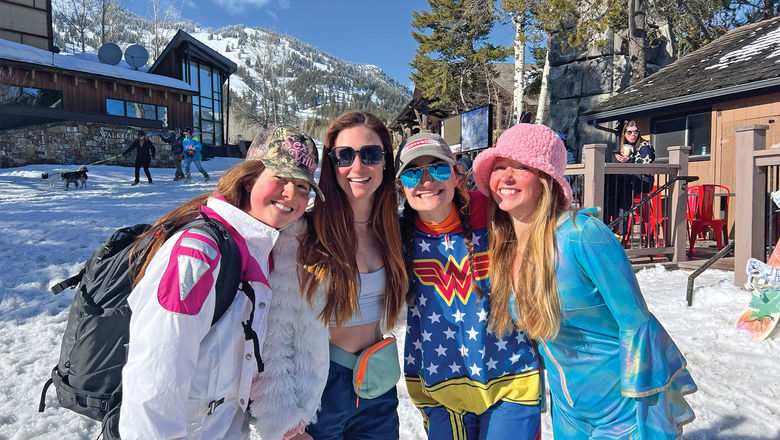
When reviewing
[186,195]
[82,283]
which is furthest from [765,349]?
[186,195]

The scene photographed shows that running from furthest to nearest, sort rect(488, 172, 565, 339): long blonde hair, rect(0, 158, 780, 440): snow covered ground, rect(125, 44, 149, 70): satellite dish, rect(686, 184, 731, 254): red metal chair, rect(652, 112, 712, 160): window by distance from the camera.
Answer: rect(125, 44, 149, 70): satellite dish → rect(652, 112, 712, 160): window → rect(686, 184, 731, 254): red metal chair → rect(0, 158, 780, 440): snow covered ground → rect(488, 172, 565, 339): long blonde hair

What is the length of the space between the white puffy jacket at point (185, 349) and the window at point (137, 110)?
24993 millimetres

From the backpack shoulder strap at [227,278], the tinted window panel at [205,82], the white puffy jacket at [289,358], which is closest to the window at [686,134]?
the white puffy jacket at [289,358]

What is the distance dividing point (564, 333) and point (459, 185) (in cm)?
78

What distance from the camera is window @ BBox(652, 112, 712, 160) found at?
12.0 meters

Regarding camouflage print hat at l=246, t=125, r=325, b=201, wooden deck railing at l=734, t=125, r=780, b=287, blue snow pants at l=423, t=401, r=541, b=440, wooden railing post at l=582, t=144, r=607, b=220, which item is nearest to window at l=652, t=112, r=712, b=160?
wooden railing post at l=582, t=144, r=607, b=220

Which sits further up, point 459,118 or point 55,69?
point 55,69

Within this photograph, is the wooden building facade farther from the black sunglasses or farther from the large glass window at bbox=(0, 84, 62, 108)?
the large glass window at bbox=(0, 84, 62, 108)

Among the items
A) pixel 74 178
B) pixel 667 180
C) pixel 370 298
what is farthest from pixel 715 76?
pixel 74 178

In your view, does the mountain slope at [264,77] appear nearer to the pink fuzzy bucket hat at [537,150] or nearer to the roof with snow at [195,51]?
the roof with snow at [195,51]

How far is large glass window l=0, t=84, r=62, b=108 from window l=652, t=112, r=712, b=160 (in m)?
23.8

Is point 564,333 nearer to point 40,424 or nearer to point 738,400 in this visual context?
point 738,400

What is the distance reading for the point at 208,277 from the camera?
1.42m

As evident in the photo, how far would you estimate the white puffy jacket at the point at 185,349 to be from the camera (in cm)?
134
